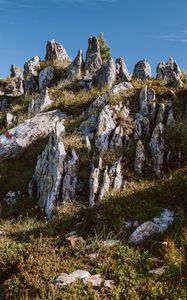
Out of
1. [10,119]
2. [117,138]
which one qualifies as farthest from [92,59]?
[117,138]

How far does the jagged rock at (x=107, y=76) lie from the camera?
2408 centimetres

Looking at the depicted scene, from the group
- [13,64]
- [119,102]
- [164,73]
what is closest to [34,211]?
[119,102]

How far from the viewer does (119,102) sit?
17.9 meters

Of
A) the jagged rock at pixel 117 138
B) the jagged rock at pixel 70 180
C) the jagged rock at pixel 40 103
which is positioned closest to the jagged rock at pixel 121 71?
the jagged rock at pixel 40 103

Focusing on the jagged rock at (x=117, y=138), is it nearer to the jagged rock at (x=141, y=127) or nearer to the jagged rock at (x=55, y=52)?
the jagged rock at (x=141, y=127)

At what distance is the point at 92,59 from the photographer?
96.1ft

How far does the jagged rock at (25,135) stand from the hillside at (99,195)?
6 cm

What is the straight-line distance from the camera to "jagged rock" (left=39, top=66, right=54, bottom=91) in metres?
28.9

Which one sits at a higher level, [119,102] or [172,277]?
[119,102]

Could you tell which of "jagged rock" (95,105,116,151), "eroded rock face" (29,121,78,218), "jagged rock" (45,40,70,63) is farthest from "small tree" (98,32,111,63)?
"eroded rock face" (29,121,78,218)

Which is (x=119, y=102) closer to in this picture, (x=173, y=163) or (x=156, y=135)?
(x=156, y=135)

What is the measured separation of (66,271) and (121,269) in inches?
60.0

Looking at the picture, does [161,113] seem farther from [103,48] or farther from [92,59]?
[103,48]

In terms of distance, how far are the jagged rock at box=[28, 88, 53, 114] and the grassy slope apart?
26.3 feet
